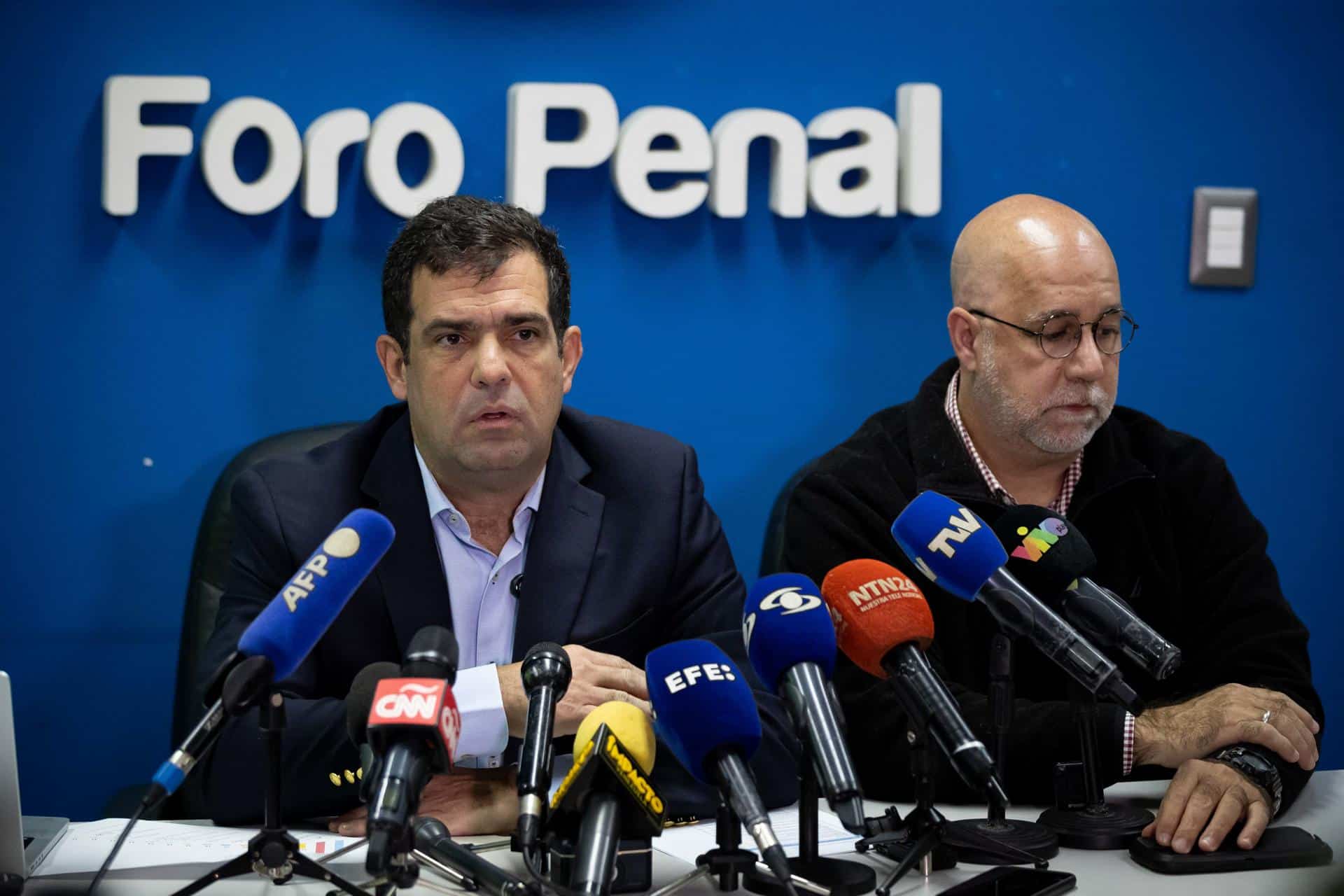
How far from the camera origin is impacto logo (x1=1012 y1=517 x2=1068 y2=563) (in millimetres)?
2000

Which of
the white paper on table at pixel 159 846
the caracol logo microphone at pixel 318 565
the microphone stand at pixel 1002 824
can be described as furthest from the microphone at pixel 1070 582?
the white paper on table at pixel 159 846

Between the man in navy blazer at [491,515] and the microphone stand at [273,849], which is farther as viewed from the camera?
→ the man in navy blazer at [491,515]

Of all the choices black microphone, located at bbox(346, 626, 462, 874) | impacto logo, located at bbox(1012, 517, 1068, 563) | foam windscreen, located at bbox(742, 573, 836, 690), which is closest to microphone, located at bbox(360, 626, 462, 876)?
black microphone, located at bbox(346, 626, 462, 874)

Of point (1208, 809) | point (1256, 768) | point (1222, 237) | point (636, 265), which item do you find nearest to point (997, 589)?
point (1208, 809)

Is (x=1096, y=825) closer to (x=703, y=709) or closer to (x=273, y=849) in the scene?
(x=703, y=709)

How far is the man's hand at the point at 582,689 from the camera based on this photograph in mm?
2299

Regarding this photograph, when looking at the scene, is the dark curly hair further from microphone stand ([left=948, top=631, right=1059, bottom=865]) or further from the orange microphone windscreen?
microphone stand ([left=948, top=631, right=1059, bottom=865])

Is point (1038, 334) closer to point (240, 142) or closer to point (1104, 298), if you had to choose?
point (1104, 298)

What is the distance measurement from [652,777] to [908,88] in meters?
2.00

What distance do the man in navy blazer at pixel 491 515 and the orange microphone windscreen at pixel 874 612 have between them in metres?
0.56

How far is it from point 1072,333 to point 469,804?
1501mm

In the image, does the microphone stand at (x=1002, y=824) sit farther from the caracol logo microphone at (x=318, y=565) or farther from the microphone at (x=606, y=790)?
the caracol logo microphone at (x=318, y=565)

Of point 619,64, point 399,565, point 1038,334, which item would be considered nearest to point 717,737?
point 399,565

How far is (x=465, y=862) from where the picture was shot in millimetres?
1781
